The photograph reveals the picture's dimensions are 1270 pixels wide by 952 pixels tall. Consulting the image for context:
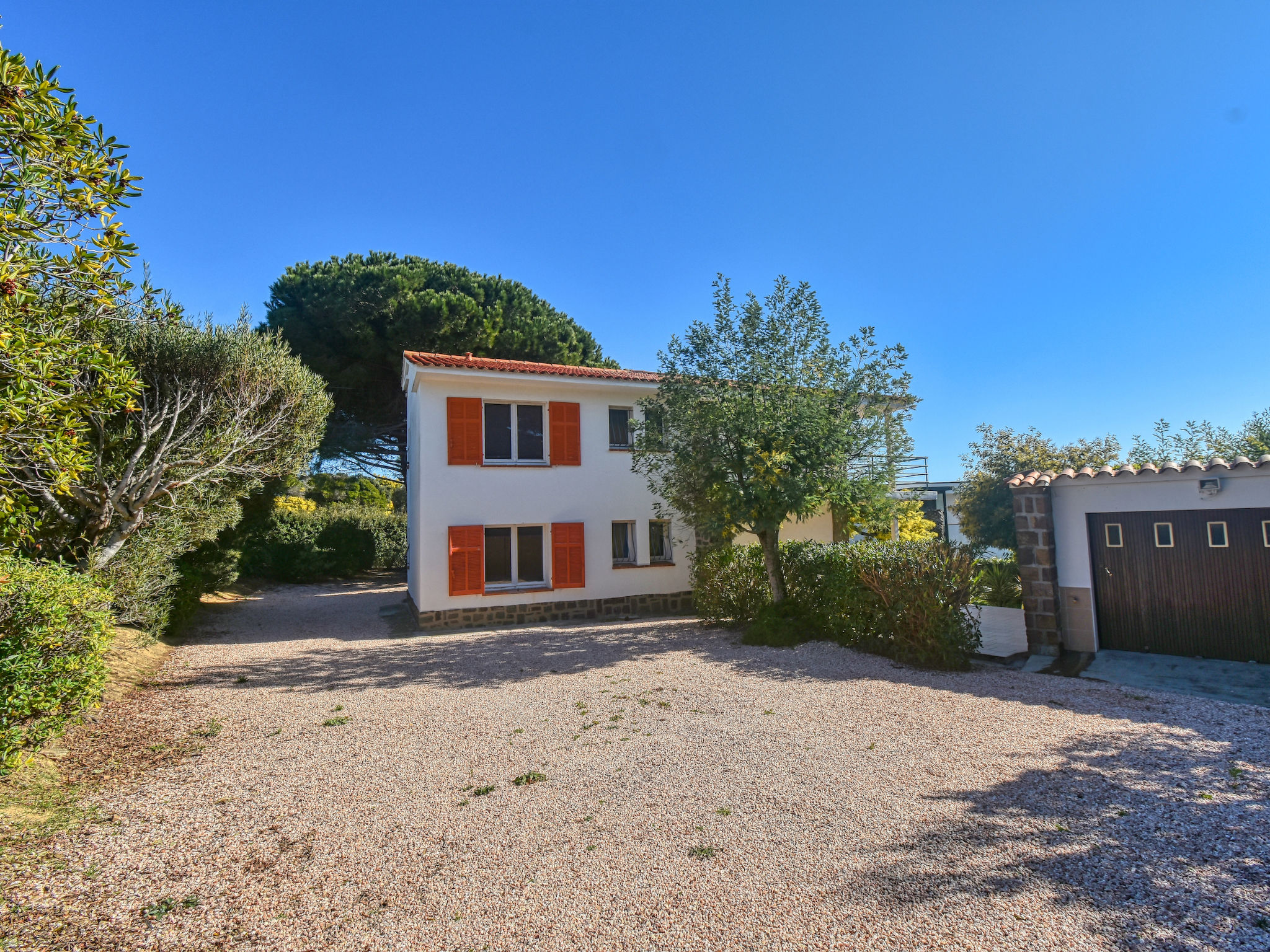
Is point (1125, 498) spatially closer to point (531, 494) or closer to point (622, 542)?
point (622, 542)

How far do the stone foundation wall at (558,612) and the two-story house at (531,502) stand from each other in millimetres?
25

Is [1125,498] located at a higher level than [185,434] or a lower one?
lower

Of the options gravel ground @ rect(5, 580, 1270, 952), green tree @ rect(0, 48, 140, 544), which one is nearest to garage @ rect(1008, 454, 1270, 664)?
gravel ground @ rect(5, 580, 1270, 952)

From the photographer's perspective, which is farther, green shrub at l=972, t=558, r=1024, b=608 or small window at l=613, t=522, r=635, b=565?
small window at l=613, t=522, r=635, b=565

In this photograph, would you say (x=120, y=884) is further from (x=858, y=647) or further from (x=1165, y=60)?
(x=1165, y=60)

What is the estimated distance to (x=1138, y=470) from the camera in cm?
711

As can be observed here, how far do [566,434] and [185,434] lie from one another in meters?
6.60

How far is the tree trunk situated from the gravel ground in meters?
2.92

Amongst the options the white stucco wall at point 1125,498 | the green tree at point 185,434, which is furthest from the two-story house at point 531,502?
the white stucco wall at point 1125,498

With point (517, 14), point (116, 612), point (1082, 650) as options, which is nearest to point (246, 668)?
point (116, 612)

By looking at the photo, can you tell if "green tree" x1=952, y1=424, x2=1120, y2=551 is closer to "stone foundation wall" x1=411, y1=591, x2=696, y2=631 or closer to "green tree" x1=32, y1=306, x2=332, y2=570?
"stone foundation wall" x1=411, y1=591, x2=696, y2=631

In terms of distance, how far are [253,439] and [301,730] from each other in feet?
20.0

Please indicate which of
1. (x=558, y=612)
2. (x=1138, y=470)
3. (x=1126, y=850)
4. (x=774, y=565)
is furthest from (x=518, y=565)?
(x=1126, y=850)

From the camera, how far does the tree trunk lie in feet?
32.8
